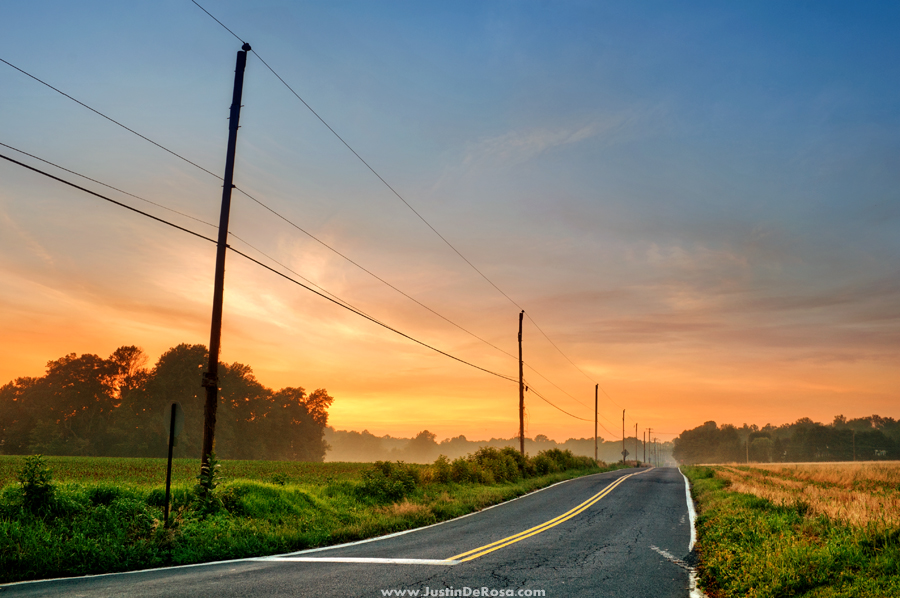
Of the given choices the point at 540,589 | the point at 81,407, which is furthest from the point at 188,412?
the point at 540,589

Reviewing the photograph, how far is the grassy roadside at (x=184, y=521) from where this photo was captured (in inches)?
380

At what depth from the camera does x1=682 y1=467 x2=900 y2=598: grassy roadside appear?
7.26 metres

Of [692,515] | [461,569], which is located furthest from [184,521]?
[692,515]

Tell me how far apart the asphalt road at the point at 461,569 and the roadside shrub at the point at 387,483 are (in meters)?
4.48

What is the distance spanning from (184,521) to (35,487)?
3.05 meters

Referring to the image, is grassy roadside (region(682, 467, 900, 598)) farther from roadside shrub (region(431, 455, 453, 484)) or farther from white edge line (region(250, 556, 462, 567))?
roadside shrub (region(431, 455, 453, 484))

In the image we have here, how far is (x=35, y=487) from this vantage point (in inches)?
422

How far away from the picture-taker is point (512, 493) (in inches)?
930

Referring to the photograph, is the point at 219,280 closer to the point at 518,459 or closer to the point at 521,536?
the point at 521,536

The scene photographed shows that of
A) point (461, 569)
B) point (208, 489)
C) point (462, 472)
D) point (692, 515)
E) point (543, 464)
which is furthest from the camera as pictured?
point (543, 464)

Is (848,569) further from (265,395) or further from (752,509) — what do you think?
(265,395)

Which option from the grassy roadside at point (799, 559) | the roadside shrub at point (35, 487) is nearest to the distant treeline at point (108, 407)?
the roadside shrub at point (35, 487)

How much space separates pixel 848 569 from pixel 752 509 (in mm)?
7689

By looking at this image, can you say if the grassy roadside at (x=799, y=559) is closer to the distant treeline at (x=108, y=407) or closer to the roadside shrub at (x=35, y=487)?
the roadside shrub at (x=35, y=487)
